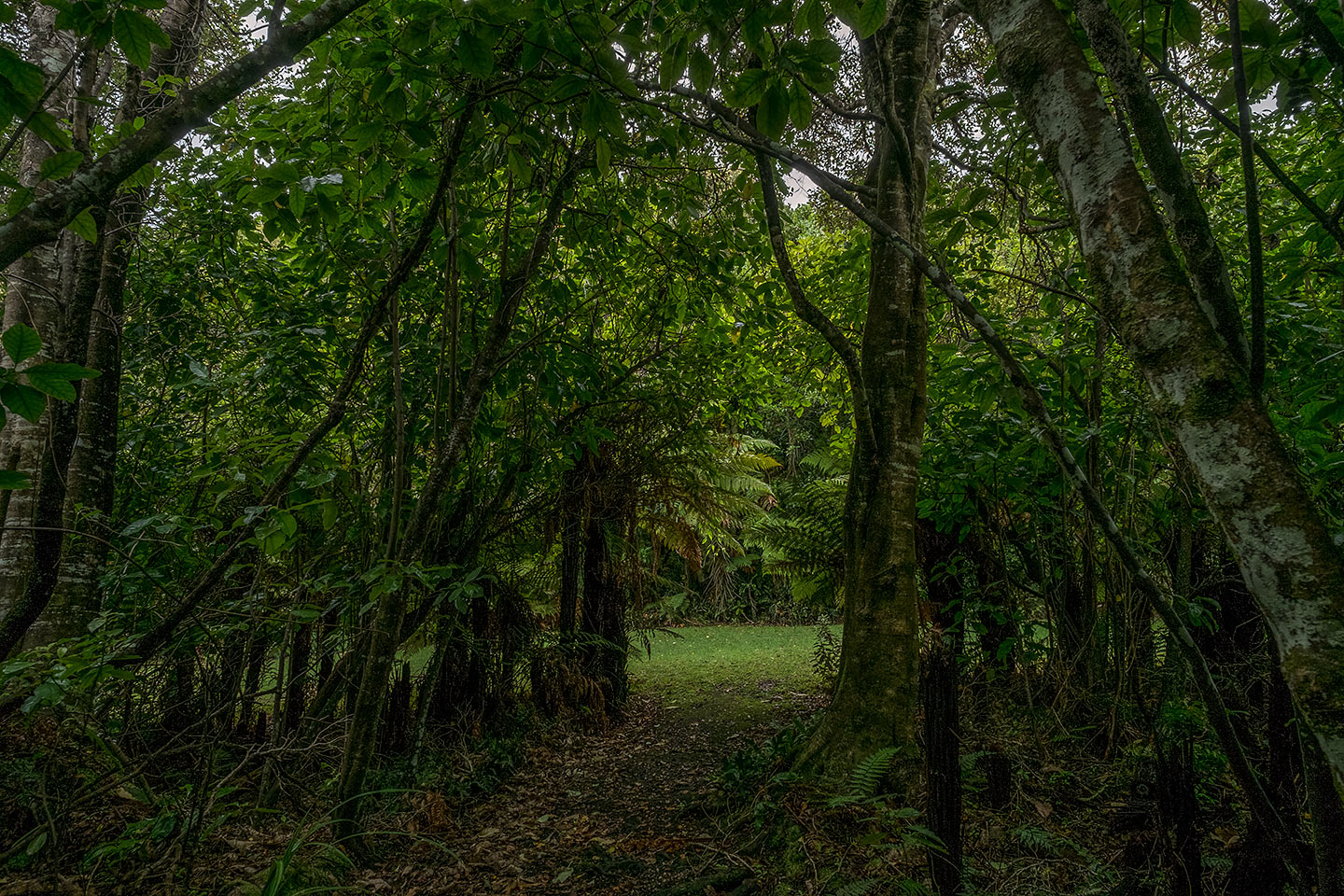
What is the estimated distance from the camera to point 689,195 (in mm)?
4492

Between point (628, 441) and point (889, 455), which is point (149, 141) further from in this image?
point (628, 441)

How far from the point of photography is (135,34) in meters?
1.55

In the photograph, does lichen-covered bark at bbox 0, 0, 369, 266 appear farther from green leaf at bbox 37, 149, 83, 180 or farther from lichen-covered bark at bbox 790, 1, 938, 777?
lichen-covered bark at bbox 790, 1, 938, 777

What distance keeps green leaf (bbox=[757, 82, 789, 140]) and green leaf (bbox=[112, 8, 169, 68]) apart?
1.56 meters

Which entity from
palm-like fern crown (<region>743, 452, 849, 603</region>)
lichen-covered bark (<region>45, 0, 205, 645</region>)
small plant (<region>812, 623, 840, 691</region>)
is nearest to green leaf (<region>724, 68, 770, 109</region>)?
lichen-covered bark (<region>45, 0, 205, 645</region>)

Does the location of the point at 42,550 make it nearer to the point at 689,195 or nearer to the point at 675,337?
the point at 689,195

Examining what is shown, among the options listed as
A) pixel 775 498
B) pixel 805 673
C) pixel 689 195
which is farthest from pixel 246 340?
pixel 775 498

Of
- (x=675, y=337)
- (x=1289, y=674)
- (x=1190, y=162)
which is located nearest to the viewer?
(x=1289, y=674)

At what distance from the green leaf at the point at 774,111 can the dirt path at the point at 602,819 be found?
12.0 ft

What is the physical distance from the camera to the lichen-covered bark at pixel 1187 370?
4.01ft

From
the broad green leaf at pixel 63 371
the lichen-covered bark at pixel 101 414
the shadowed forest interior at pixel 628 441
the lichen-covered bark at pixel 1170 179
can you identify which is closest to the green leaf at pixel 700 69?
the shadowed forest interior at pixel 628 441

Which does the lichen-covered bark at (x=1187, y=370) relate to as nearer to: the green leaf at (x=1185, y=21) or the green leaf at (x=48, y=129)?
the green leaf at (x=1185, y=21)

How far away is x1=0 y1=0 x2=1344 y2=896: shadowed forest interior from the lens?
1700 mm

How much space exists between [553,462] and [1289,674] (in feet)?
15.9
